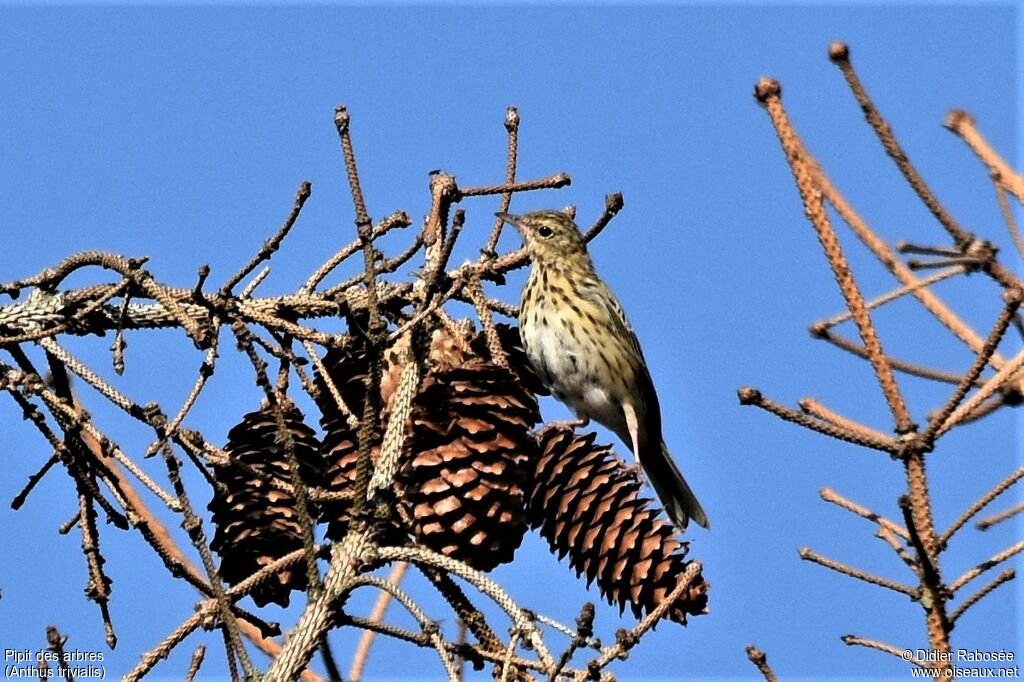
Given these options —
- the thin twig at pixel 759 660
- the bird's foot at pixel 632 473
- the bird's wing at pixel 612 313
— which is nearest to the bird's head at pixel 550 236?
the bird's wing at pixel 612 313

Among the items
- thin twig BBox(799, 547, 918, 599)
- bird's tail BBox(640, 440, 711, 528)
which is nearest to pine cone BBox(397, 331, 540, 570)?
thin twig BBox(799, 547, 918, 599)

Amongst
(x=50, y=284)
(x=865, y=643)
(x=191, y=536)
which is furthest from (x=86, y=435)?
(x=865, y=643)

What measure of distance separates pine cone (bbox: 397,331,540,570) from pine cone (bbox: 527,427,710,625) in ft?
0.25

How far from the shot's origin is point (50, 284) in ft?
11.5

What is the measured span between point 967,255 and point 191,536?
1.42 metres

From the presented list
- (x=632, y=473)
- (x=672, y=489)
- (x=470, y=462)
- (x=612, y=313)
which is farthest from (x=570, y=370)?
(x=470, y=462)

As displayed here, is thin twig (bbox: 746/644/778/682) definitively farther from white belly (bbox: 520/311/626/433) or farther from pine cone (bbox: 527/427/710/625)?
white belly (bbox: 520/311/626/433)

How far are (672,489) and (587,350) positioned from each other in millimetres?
678

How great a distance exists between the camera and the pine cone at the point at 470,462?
10.7ft

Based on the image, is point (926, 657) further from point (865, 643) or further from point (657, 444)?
point (657, 444)

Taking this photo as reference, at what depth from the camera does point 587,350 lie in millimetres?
5895

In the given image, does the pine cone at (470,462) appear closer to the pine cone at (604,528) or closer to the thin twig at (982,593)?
the pine cone at (604,528)

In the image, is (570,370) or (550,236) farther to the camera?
(550,236)

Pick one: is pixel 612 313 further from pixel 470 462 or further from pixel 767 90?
pixel 767 90
